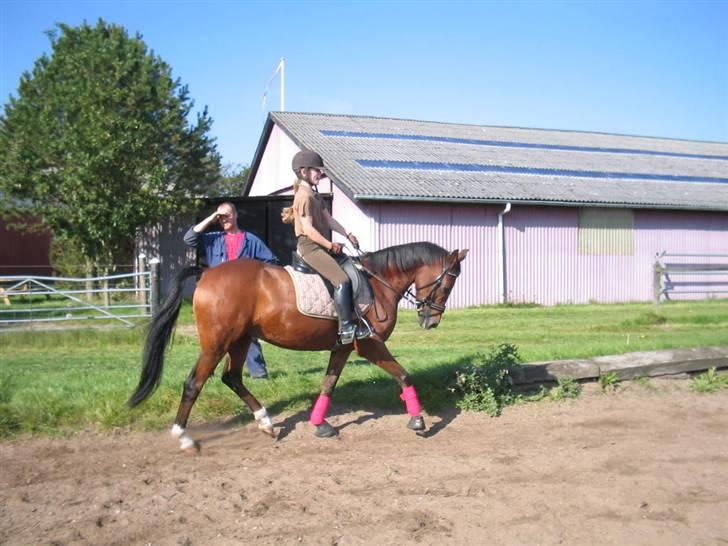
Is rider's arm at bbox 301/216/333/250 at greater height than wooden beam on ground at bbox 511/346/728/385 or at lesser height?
greater

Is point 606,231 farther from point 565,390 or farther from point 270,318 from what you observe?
point 270,318

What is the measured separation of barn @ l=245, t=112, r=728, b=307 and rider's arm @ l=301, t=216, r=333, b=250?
12201 millimetres

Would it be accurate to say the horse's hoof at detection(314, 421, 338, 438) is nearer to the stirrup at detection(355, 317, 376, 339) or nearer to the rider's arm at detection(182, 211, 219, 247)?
the stirrup at detection(355, 317, 376, 339)

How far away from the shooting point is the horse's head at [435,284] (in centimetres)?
709

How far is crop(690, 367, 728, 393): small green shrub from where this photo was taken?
8641 millimetres

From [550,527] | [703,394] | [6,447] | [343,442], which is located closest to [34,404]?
[6,447]

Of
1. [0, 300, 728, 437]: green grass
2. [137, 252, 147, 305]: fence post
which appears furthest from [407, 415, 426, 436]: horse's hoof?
[137, 252, 147, 305]: fence post

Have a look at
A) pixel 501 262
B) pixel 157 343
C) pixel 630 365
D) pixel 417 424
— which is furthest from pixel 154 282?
pixel 501 262

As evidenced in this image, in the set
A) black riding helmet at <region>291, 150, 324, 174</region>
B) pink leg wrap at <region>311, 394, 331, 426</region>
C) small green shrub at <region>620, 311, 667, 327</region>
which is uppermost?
black riding helmet at <region>291, 150, 324, 174</region>

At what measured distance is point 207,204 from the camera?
2442 cm

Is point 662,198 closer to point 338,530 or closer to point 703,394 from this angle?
point 703,394

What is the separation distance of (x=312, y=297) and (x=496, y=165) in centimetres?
1884

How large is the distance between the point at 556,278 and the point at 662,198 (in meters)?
5.55

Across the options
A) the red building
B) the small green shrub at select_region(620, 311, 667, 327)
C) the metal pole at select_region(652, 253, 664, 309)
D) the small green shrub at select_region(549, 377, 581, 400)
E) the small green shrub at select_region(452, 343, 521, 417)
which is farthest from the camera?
the red building
